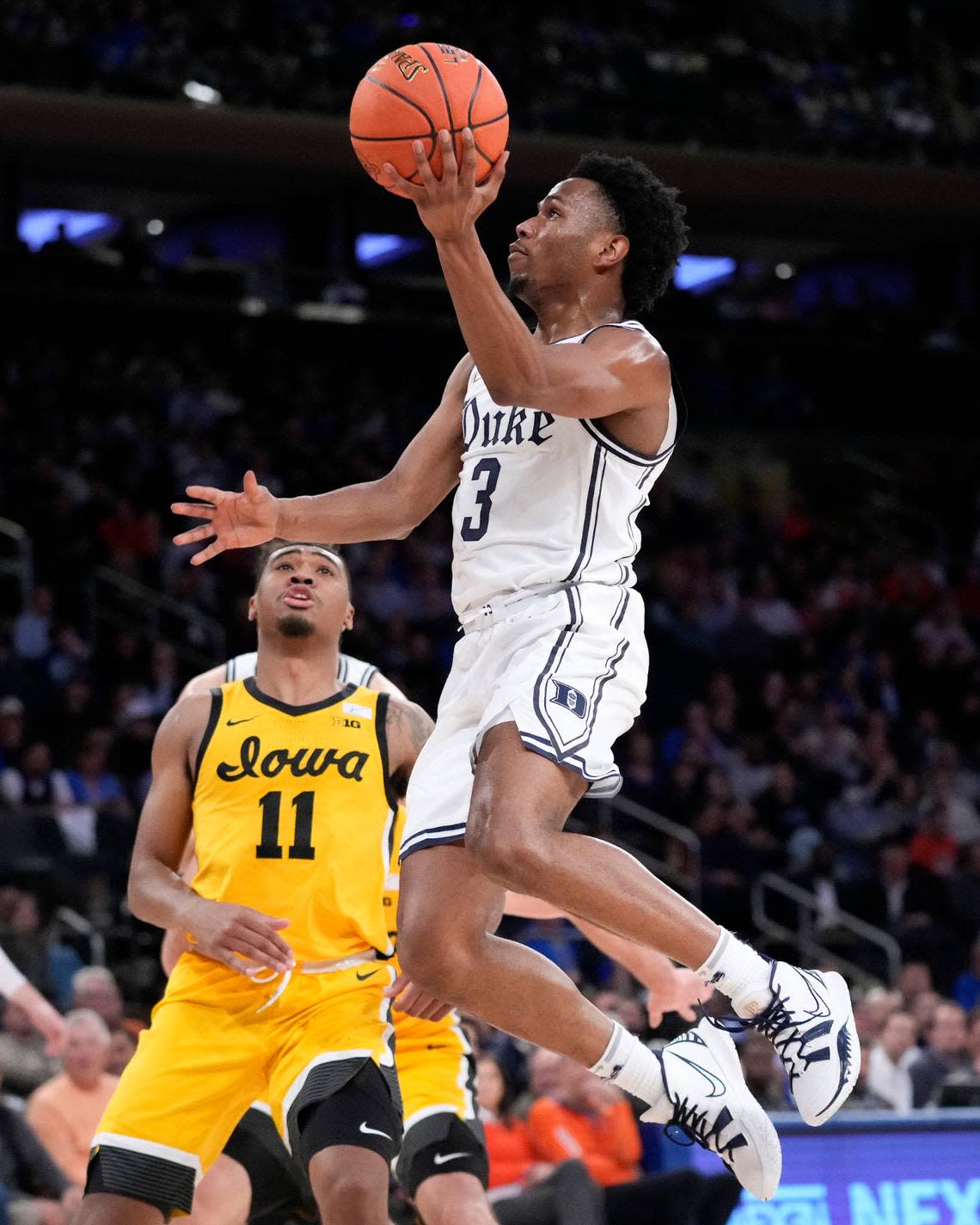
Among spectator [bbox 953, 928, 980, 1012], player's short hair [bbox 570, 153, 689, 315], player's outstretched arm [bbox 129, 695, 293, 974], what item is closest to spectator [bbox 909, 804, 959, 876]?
spectator [bbox 953, 928, 980, 1012]

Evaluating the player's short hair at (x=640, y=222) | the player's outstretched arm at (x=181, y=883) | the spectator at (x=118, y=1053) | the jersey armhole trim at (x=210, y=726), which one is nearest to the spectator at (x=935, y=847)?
the spectator at (x=118, y=1053)

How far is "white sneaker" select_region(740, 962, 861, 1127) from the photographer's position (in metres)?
4.70

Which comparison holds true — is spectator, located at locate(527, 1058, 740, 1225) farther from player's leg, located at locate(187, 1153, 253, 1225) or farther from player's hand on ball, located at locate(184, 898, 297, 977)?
player's hand on ball, located at locate(184, 898, 297, 977)

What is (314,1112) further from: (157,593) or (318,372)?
(318,372)

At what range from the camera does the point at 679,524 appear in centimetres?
2009

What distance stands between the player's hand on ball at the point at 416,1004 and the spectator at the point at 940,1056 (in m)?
6.21

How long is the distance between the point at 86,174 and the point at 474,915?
739 inches

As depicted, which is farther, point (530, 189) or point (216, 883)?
point (530, 189)

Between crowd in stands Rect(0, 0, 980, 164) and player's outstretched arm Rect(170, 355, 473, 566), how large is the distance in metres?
13.5

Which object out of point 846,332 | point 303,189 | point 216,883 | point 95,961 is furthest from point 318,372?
point 216,883

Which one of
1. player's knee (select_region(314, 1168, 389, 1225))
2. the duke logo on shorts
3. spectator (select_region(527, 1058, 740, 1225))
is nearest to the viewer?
the duke logo on shorts

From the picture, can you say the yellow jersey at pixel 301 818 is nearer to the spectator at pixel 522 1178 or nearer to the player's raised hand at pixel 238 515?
the player's raised hand at pixel 238 515

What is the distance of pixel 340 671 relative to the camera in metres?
6.59

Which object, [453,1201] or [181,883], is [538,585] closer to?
[181,883]
